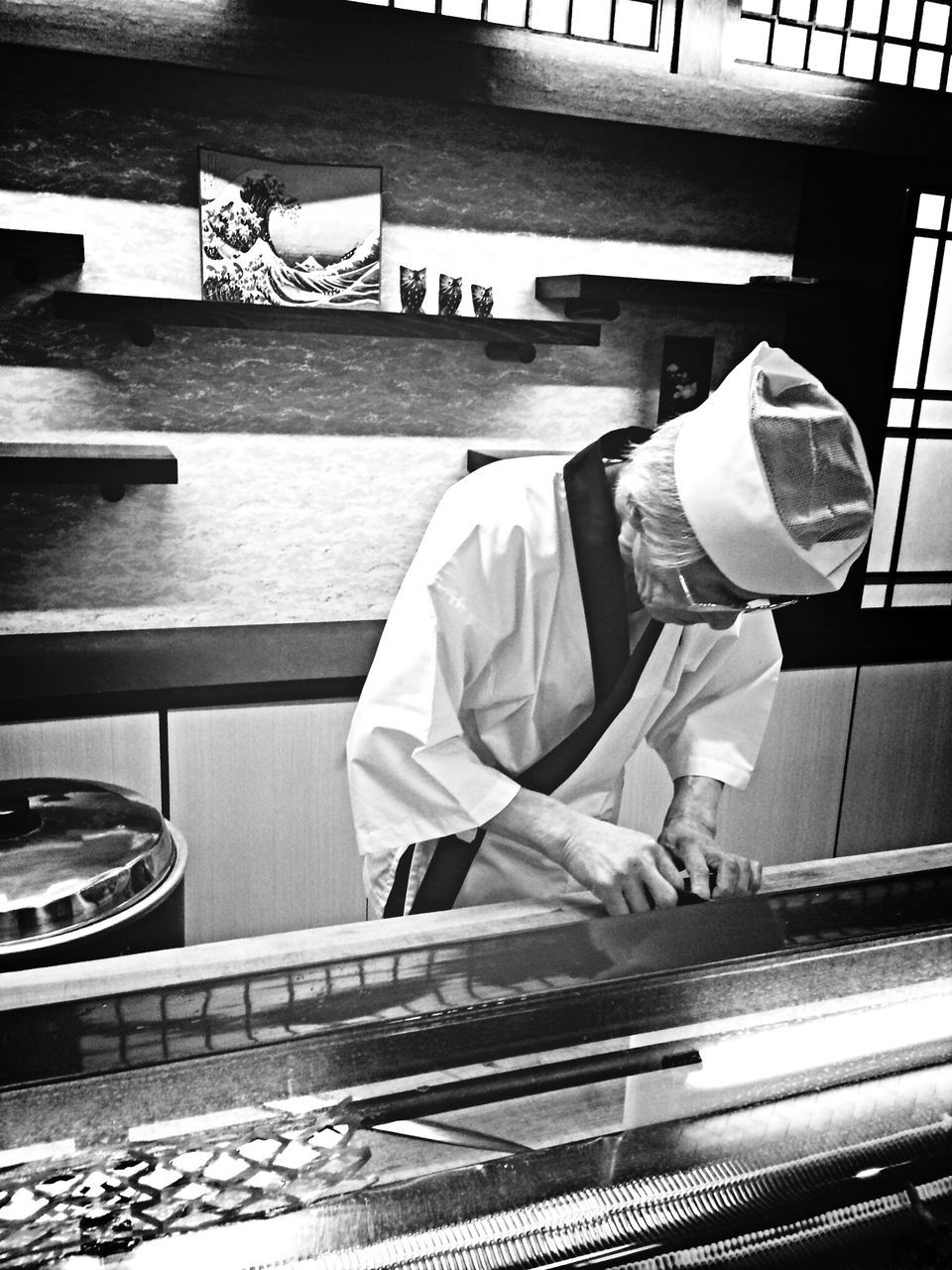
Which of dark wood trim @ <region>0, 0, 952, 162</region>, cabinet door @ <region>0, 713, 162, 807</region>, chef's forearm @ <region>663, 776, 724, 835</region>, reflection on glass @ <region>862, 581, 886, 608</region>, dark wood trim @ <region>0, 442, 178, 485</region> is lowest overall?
cabinet door @ <region>0, 713, 162, 807</region>

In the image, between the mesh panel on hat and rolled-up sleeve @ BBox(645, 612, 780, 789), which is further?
rolled-up sleeve @ BBox(645, 612, 780, 789)

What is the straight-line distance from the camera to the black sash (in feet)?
5.79

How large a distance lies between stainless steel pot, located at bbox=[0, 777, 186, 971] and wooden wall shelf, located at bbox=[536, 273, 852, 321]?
7.59ft

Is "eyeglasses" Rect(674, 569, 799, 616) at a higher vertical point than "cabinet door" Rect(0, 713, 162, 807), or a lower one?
higher

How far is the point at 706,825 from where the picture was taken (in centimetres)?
190

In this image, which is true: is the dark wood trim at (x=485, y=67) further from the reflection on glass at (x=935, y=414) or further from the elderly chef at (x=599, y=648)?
the elderly chef at (x=599, y=648)

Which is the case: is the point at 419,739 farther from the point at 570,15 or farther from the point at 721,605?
the point at 570,15

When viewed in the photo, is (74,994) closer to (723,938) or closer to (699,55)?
(723,938)

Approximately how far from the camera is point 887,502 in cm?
387

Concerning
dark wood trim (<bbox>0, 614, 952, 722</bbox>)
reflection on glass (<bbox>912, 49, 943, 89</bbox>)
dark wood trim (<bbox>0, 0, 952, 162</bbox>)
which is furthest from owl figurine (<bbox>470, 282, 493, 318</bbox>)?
reflection on glass (<bbox>912, 49, 943, 89</bbox>)

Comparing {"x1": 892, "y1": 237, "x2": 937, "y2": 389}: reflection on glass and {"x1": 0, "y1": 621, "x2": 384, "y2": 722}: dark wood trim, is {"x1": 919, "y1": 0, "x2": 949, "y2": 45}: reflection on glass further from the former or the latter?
{"x1": 0, "y1": 621, "x2": 384, "y2": 722}: dark wood trim

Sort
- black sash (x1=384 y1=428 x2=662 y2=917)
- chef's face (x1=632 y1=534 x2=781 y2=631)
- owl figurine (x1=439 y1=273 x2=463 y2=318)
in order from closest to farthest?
1. chef's face (x1=632 y1=534 x2=781 y2=631)
2. black sash (x1=384 y1=428 x2=662 y2=917)
3. owl figurine (x1=439 y1=273 x2=463 y2=318)

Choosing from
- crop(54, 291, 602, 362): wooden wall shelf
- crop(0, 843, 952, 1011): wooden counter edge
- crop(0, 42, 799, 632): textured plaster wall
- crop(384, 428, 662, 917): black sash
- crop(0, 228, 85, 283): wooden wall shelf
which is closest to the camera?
crop(0, 843, 952, 1011): wooden counter edge

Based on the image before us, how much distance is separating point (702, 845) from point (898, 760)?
2637 millimetres
